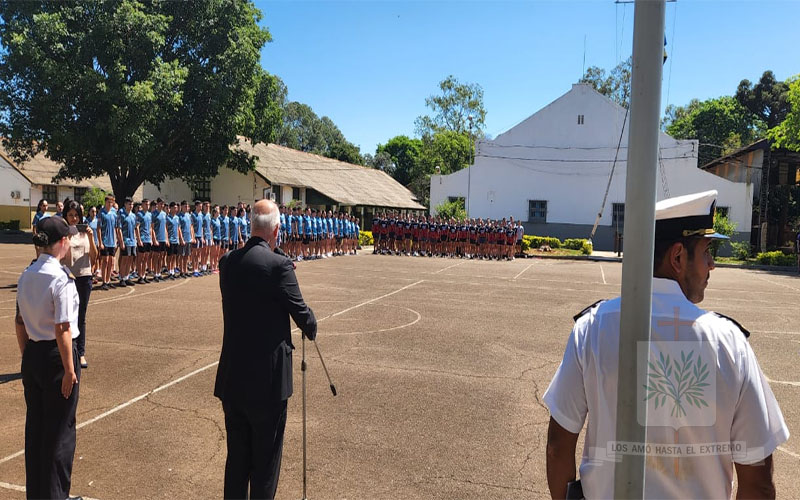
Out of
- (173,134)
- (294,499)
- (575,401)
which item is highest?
(173,134)

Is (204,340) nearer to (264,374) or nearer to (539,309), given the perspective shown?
(264,374)

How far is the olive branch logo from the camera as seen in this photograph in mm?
1905

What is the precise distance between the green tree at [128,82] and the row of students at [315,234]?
25.1 feet

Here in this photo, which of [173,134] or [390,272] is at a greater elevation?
[173,134]

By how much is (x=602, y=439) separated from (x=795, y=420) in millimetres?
5187

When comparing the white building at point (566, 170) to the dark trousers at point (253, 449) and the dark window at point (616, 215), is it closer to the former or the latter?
the dark window at point (616, 215)

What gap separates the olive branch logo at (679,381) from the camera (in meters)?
1.91

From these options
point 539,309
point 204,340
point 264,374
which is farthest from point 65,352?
point 539,309

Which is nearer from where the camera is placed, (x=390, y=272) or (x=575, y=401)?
(x=575, y=401)

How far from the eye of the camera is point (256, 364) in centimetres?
352

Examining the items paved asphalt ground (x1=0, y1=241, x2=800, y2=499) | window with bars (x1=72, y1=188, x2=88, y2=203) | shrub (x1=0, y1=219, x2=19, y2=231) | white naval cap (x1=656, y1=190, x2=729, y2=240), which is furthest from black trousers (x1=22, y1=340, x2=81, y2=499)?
window with bars (x1=72, y1=188, x2=88, y2=203)

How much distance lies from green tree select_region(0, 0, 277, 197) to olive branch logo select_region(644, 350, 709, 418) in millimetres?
27392

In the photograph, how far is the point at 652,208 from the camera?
142 cm

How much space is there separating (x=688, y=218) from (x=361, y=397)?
15.8ft
